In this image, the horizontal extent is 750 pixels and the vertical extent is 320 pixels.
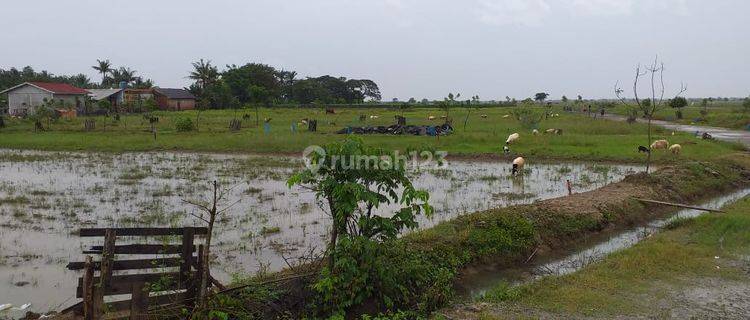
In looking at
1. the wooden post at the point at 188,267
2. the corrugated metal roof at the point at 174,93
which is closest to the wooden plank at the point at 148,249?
the wooden post at the point at 188,267

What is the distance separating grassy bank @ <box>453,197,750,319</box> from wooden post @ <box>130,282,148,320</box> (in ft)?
10.7

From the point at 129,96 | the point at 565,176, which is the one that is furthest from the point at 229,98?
the point at 565,176

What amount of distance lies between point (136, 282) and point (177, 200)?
26.7 feet

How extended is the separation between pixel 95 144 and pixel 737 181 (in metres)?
25.9

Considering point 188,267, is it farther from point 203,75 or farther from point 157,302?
point 203,75

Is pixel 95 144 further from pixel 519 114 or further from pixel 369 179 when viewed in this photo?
pixel 519 114

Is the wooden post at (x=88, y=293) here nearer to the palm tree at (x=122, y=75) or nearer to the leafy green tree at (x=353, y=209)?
the leafy green tree at (x=353, y=209)

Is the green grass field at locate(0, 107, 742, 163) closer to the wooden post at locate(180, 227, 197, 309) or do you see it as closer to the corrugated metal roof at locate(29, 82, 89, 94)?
the wooden post at locate(180, 227, 197, 309)

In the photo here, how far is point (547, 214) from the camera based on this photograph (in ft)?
35.6

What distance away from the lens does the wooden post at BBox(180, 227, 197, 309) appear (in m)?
6.01

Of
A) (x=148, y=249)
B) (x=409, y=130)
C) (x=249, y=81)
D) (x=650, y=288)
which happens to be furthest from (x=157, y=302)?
(x=249, y=81)

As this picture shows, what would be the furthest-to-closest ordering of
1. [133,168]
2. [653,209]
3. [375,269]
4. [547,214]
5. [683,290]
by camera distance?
[133,168] < [653,209] < [547,214] < [683,290] < [375,269]

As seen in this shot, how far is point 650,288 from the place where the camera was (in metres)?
7.33

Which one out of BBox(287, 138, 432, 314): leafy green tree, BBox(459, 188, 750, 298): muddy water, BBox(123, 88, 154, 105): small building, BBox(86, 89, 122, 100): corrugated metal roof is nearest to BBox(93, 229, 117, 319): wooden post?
BBox(287, 138, 432, 314): leafy green tree
